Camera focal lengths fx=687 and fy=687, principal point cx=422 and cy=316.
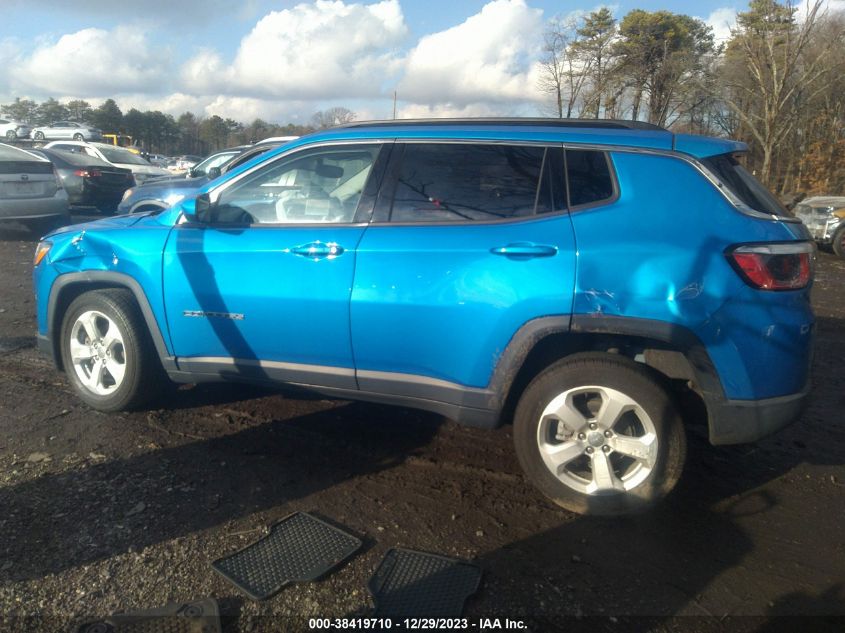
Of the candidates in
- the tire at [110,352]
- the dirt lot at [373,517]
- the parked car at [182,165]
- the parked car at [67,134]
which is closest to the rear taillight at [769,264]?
the dirt lot at [373,517]

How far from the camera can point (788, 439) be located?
14.5ft

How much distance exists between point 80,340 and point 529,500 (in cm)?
310

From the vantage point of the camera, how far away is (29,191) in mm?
10766

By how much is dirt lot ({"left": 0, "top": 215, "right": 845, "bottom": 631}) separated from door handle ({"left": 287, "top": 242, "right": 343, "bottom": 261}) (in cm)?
117

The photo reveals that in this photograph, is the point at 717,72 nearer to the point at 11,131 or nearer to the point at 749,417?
the point at 749,417

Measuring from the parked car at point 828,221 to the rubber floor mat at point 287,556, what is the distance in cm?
1315

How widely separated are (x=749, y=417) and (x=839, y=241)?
12.6 meters

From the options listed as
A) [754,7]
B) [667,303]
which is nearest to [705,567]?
[667,303]

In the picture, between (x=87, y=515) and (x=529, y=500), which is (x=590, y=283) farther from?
(x=87, y=515)

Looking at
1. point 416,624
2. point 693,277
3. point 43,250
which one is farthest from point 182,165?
point 416,624

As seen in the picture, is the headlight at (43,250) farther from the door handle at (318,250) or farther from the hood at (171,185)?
the hood at (171,185)

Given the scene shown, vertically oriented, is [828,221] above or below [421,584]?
above

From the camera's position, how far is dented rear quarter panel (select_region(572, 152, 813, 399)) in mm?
3113

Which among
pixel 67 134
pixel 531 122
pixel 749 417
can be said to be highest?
pixel 67 134
